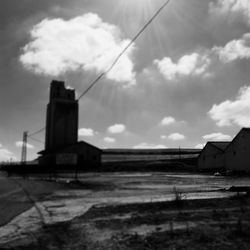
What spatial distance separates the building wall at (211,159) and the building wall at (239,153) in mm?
2953

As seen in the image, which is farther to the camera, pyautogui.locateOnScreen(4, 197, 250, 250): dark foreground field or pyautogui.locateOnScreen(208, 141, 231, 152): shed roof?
pyautogui.locateOnScreen(208, 141, 231, 152): shed roof

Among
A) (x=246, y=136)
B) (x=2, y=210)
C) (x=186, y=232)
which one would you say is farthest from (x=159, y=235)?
(x=246, y=136)

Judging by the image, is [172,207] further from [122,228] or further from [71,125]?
[71,125]

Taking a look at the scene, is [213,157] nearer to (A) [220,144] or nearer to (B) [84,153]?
(A) [220,144]

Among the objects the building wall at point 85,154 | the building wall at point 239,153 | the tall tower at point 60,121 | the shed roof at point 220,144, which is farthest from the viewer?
the tall tower at point 60,121

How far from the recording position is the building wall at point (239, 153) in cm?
4788

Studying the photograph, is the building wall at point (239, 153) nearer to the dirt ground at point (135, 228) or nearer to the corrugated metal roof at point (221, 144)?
the corrugated metal roof at point (221, 144)

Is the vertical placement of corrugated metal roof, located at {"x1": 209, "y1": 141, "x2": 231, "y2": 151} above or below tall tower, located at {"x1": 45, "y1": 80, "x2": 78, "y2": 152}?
below

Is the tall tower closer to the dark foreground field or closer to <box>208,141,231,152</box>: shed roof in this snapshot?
<box>208,141,231,152</box>: shed roof

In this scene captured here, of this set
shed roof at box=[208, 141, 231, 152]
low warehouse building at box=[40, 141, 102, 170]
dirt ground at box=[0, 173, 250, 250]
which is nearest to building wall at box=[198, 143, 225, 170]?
shed roof at box=[208, 141, 231, 152]

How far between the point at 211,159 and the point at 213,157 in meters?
0.88

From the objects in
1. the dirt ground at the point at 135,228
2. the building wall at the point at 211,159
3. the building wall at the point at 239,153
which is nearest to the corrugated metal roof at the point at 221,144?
the building wall at the point at 211,159

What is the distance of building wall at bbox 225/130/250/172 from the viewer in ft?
157

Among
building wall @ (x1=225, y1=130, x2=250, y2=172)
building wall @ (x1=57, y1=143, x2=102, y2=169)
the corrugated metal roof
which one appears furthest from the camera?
building wall @ (x1=57, y1=143, x2=102, y2=169)
